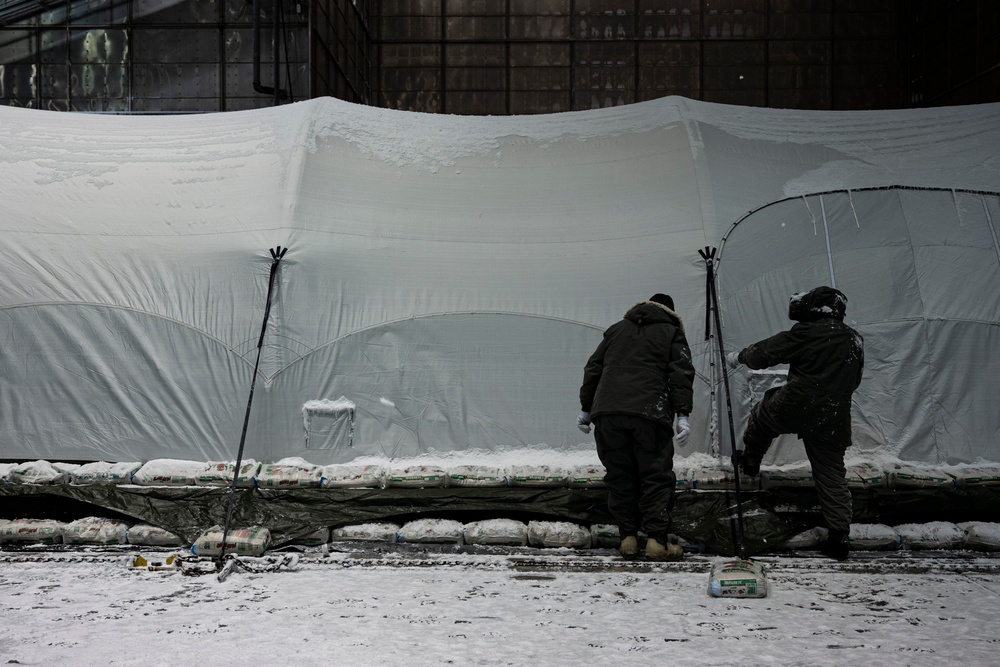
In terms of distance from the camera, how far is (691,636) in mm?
3635

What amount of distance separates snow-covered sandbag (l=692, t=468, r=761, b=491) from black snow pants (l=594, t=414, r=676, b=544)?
16.1 inches

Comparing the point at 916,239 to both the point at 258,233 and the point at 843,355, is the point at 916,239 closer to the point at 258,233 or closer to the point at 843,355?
the point at 843,355

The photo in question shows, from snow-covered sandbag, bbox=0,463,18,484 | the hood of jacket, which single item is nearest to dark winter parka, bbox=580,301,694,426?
the hood of jacket

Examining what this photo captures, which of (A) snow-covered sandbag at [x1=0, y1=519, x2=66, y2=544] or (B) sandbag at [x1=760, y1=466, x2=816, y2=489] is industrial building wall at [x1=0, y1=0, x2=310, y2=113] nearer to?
(A) snow-covered sandbag at [x1=0, y1=519, x2=66, y2=544]

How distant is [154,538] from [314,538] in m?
0.94

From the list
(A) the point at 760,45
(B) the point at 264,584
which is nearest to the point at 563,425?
(B) the point at 264,584

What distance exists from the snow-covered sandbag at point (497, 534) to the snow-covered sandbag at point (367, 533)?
0.43 m

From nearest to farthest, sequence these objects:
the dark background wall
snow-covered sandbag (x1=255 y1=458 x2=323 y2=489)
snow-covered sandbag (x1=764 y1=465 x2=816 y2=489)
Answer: snow-covered sandbag (x1=764 y1=465 x2=816 y2=489) → snow-covered sandbag (x1=255 y1=458 x2=323 y2=489) → the dark background wall

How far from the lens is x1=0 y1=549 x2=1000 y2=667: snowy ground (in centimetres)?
340

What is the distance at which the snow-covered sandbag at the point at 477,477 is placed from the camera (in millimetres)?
5465

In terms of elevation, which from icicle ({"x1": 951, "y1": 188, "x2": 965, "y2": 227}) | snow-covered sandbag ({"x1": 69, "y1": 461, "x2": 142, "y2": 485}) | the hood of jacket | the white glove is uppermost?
icicle ({"x1": 951, "y1": 188, "x2": 965, "y2": 227})

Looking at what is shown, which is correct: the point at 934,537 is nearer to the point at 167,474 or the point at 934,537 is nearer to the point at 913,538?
the point at 913,538

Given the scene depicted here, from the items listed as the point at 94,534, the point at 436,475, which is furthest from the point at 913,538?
the point at 94,534

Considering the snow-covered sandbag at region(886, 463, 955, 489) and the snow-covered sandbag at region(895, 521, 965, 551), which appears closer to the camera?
the snow-covered sandbag at region(895, 521, 965, 551)
